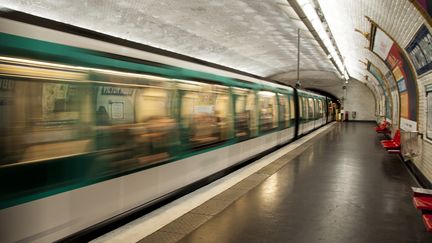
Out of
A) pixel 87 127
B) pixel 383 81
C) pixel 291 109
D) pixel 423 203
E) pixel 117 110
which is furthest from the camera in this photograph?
pixel 383 81

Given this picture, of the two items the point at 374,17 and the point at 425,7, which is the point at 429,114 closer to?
the point at 425,7

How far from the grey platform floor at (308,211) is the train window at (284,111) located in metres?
3.99

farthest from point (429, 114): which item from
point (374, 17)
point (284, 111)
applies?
point (284, 111)

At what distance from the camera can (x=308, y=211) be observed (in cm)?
463

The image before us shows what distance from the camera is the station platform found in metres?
3.75

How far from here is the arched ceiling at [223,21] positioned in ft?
24.4

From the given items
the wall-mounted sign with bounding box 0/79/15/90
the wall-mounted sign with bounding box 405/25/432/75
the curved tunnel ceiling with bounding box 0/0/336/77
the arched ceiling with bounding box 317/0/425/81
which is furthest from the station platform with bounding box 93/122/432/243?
the curved tunnel ceiling with bounding box 0/0/336/77

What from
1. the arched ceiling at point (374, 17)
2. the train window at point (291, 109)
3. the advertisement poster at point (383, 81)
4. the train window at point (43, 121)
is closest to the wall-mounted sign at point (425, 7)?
the arched ceiling at point (374, 17)

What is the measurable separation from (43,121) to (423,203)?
3945 mm

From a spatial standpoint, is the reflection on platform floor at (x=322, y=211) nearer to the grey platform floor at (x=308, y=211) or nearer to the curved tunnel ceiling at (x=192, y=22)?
the grey platform floor at (x=308, y=211)

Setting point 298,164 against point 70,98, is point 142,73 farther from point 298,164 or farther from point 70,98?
point 298,164

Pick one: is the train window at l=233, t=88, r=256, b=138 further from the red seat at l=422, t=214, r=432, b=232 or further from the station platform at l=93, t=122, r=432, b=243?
the red seat at l=422, t=214, r=432, b=232

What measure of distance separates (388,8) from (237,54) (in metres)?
13.3

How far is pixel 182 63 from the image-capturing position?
5.28 m
